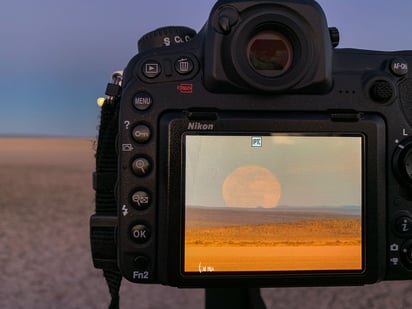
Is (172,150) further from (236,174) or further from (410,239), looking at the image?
(410,239)

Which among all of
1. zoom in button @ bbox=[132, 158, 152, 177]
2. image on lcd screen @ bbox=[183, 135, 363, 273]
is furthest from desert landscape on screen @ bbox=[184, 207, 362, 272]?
zoom in button @ bbox=[132, 158, 152, 177]

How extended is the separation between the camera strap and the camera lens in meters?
0.28

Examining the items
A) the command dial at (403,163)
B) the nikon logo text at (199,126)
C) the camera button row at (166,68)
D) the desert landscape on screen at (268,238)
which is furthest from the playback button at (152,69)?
the command dial at (403,163)

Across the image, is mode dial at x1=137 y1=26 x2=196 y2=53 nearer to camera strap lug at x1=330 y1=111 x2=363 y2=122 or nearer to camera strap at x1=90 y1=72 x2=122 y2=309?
camera strap at x1=90 y1=72 x2=122 y2=309

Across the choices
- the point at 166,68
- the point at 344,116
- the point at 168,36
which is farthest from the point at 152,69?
the point at 344,116

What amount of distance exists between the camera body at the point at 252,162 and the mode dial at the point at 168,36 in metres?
0.07

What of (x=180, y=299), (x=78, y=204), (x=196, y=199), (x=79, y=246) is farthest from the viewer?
(x=78, y=204)

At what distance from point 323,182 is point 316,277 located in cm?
18

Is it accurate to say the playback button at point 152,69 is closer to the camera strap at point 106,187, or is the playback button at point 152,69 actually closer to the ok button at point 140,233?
the camera strap at point 106,187

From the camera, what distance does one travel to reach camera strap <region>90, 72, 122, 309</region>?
1.21 m

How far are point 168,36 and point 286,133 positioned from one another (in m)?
0.32

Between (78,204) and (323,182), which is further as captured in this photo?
(78,204)

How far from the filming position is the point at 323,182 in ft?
3.75

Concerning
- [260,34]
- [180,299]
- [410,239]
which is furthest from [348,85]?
[180,299]
